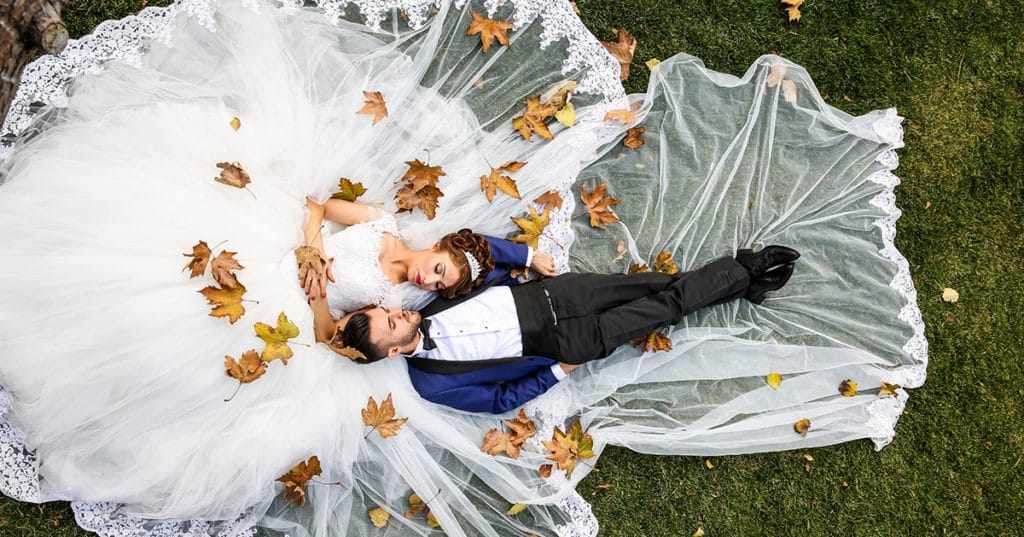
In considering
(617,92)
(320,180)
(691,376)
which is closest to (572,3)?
(617,92)

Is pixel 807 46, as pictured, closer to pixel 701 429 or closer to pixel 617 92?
pixel 617 92

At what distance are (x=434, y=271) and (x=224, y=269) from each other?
1.06m

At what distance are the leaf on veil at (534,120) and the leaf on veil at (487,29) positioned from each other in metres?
0.41

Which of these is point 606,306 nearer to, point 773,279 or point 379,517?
point 773,279

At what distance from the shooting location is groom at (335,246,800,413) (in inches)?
167

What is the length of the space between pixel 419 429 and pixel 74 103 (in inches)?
100

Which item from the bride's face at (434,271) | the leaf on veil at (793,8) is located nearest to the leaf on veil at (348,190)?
the bride's face at (434,271)

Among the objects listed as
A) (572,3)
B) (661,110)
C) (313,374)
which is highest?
(572,3)

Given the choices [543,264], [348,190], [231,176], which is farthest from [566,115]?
[231,176]

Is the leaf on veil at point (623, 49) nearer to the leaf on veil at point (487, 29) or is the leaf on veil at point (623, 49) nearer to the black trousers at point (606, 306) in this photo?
the leaf on veil at point (487, 29)

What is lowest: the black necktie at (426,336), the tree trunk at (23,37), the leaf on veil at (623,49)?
the black necktie at (426,336)

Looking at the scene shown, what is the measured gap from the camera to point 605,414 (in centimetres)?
451

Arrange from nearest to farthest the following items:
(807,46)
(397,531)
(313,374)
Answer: (313,374) < (397,531) < (807,46)

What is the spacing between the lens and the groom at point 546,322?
4.25 metres
